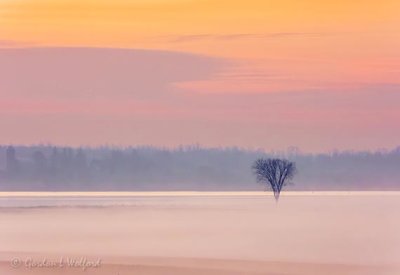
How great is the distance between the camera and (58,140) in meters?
2.81

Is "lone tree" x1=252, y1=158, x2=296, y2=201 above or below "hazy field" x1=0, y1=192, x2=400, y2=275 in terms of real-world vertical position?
above

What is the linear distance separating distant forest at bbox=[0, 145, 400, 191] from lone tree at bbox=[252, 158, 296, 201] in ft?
0.08

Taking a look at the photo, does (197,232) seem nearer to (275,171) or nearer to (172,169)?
(172,169)

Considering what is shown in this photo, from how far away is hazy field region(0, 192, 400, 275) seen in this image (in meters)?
2.79

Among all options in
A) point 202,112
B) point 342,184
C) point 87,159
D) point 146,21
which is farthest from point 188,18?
point 342,184

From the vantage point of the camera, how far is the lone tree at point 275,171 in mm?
2799

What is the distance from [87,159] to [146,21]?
562 millimetres

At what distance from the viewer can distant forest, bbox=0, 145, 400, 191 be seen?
2.80 meters

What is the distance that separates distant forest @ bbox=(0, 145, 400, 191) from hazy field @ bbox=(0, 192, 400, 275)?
0.04 m

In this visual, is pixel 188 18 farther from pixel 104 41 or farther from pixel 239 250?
pixel 239 250

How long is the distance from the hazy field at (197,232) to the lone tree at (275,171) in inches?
2.0

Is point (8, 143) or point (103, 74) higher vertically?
point (103, 74)

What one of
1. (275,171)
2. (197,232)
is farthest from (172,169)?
(275,171)

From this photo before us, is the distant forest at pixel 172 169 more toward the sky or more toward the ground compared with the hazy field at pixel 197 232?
more toward the sky
